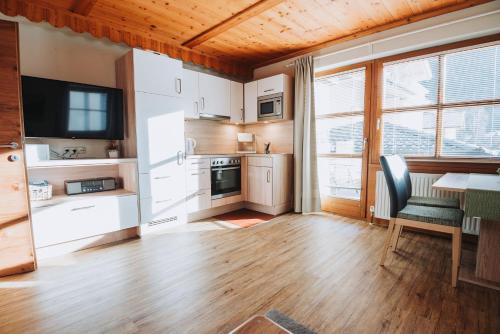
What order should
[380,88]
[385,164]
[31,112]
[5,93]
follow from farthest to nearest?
[380,88]
[31,112]
[385,164]
[5,93]

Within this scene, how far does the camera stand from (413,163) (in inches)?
113

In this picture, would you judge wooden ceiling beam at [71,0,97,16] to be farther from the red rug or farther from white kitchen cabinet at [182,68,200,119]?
the red rug

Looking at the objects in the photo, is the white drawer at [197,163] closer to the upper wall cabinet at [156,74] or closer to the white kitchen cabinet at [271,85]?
the upper wall cabinet at [156,74]

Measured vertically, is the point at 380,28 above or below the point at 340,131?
above

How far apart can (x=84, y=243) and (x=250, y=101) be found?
3.00 metres

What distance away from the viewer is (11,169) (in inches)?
75.2

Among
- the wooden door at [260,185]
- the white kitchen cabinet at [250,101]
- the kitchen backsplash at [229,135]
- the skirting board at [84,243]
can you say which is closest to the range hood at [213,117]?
the kitchen backsplash at [229,135]

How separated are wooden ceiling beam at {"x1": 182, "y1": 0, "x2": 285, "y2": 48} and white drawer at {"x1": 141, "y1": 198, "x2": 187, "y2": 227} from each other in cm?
216

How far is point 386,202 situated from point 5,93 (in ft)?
12.7

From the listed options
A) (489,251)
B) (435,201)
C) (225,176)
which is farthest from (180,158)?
(489,251)

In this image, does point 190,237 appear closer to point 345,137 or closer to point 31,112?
point 31,112

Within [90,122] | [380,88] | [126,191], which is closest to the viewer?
[90,122]

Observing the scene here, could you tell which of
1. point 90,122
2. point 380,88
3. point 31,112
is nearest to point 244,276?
point 90,122

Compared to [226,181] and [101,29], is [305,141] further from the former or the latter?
[101,29]
